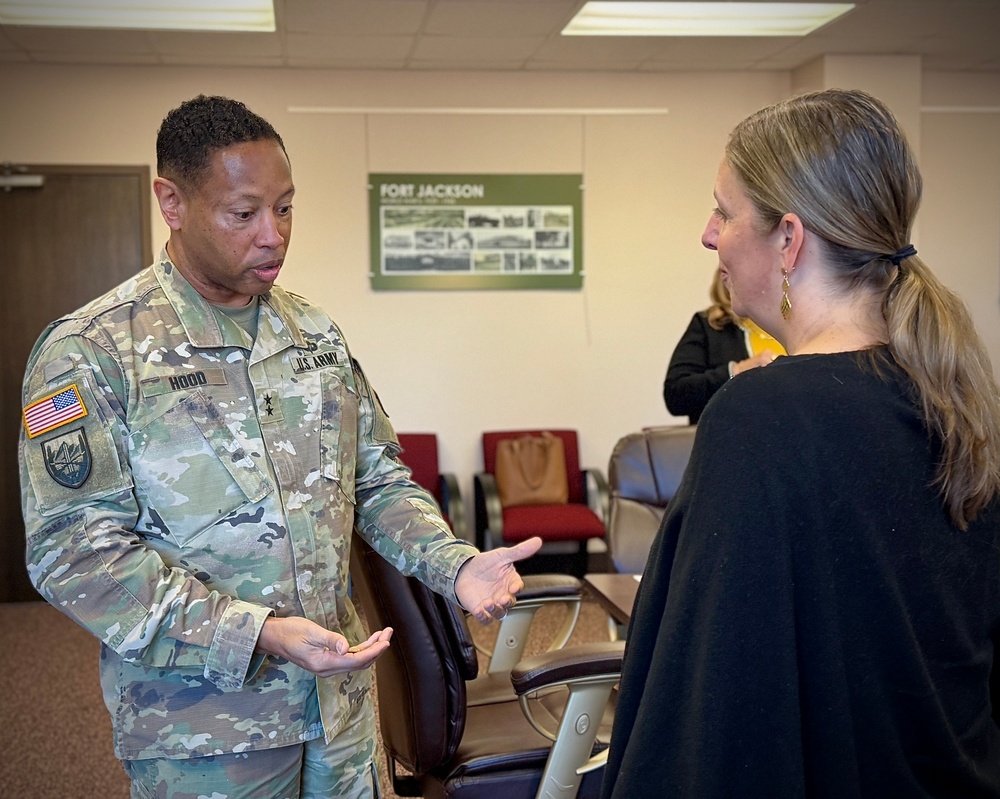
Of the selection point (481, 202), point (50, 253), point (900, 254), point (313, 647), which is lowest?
point (313, 647)

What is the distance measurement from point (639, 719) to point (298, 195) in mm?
4878

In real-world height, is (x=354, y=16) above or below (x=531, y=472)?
above

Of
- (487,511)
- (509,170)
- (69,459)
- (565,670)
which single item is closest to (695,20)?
(509,170)

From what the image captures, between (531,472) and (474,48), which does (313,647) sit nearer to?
(531,472)

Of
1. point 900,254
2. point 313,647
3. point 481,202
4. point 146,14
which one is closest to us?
point 900,254

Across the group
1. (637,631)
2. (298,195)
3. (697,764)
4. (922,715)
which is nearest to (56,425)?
(637,631)

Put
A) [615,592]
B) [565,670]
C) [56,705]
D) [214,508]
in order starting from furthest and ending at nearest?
1. [56,705]
2. [615,592]
3. [565,670]
4. [214,508]

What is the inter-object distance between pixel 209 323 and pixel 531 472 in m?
3.98

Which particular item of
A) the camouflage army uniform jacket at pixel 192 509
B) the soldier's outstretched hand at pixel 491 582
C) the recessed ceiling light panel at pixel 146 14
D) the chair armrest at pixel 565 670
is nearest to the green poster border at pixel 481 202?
the recessed ceiling light panel at pixel 146 14

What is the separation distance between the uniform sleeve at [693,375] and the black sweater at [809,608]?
6.91ft

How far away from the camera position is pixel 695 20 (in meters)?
5.02

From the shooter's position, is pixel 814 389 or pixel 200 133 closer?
pixel 814 389

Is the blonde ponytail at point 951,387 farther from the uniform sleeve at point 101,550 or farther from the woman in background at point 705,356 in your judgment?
the woman in background at point 705,356

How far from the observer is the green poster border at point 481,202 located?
5.50 meters
